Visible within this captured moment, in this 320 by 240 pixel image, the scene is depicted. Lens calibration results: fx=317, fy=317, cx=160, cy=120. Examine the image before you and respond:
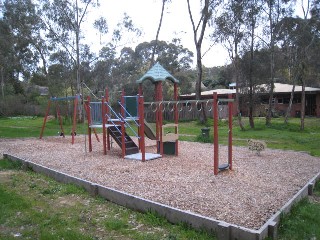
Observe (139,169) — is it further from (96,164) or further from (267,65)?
(267,65)

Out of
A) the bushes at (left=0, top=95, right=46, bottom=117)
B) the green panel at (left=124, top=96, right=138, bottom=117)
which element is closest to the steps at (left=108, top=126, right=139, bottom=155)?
the green panel at (left=124, top=96, right=138, bottom=117)

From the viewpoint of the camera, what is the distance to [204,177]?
291 inches

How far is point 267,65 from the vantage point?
22.7 meters

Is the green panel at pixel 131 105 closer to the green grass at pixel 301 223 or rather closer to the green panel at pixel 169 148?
the green panel at pixel 169 148

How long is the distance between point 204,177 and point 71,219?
3321mm

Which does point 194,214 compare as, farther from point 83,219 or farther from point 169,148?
point 169,148

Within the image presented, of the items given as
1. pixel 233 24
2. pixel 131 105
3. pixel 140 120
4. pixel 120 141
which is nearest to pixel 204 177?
pixel 140 120

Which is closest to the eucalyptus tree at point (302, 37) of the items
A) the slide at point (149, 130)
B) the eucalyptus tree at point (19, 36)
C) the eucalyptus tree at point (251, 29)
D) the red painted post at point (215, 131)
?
the eucalyptus tree at point (251, 29)

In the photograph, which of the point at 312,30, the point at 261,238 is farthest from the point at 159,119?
the point at 312,30

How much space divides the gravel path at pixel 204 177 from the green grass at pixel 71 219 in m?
0.56

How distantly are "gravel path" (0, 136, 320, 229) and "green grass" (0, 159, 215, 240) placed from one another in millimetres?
565

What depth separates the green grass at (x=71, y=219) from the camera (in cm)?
460

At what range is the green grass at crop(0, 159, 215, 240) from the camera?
460 cm

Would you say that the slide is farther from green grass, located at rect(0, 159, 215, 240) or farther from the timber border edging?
green grass, located at rect(0, 159, 215, 240)
